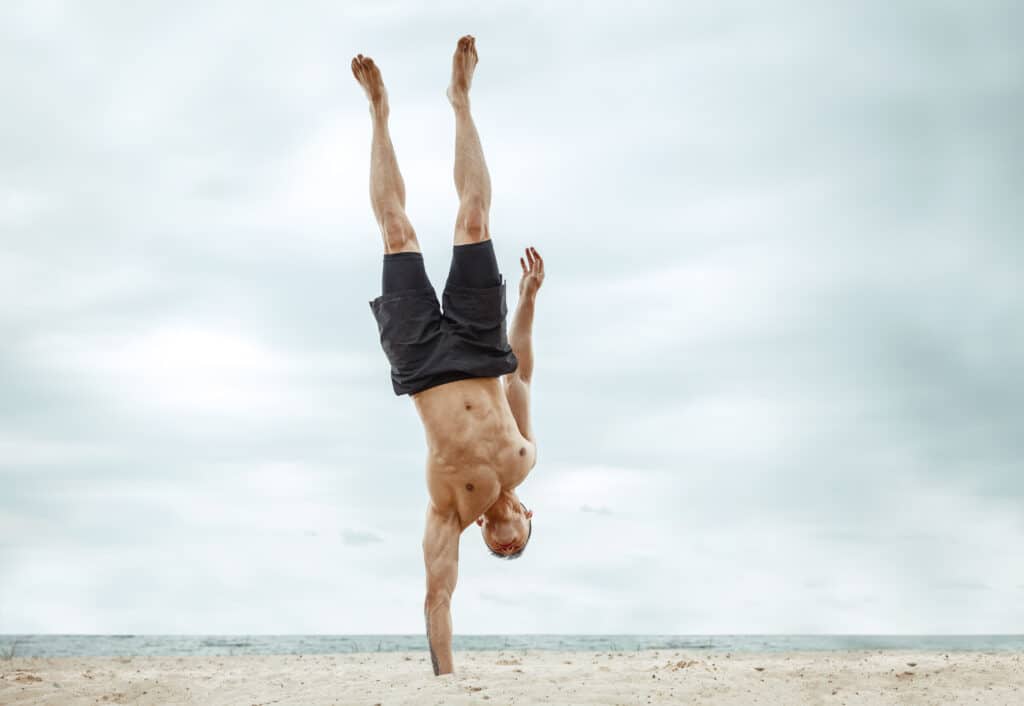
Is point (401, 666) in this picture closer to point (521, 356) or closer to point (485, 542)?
point (485, 542)

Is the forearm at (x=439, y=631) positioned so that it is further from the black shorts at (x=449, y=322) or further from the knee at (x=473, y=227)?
the knee at (x=473, y=227)

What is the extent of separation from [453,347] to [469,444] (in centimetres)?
66

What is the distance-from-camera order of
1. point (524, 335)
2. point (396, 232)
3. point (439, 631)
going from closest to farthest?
point (396, 232), point (439, 631), point (524, 335)

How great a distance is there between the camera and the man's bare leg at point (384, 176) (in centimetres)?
648

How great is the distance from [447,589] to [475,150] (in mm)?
3028

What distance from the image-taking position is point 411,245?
21.3 ft

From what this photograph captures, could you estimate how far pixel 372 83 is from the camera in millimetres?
6688

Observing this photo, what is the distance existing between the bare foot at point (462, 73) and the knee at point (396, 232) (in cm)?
90

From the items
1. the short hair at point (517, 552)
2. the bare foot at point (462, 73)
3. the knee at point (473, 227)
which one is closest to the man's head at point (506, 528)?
the short hair at point (517, 552)

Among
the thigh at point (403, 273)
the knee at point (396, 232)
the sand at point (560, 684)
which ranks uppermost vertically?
the knee at point (396, 232)

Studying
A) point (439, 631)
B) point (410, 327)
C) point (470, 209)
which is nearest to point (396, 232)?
point (470, 209)

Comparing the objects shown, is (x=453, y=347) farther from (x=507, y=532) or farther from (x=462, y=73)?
(x=462, y=73)

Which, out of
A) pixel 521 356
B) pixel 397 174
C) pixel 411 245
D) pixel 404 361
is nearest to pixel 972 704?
pixel 521 356

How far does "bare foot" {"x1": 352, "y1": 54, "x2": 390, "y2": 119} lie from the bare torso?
1.98 m
